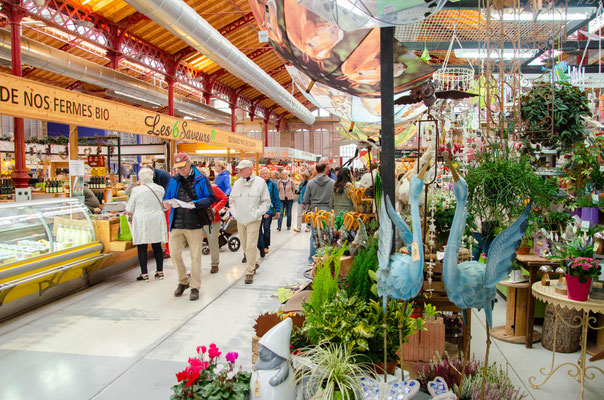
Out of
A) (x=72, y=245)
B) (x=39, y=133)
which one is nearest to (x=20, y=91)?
(x=72, y=245)

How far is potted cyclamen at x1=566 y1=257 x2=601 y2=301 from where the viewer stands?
2.31m

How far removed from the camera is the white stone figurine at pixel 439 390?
1739mm

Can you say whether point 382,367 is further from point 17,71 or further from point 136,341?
point 17,71

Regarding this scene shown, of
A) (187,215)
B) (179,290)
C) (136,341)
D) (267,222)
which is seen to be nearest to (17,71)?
(267,222)

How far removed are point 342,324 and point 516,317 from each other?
2251 mm

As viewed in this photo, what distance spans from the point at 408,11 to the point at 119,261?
17.3 ft

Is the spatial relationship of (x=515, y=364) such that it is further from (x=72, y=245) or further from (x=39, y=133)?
(x=39, y=133)

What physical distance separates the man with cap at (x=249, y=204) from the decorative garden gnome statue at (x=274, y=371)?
10.5 ft

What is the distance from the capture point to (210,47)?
8.45 meters

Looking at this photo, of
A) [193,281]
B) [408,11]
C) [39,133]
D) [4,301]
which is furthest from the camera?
[39,133]

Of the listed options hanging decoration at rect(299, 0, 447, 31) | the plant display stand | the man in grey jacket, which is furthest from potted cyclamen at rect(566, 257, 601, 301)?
the man in grey jacket

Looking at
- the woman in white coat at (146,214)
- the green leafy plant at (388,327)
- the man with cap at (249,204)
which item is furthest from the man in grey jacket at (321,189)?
the green leafy plant at (388,327)

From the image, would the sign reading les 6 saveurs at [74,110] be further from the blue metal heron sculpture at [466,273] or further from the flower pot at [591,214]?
the flower pot at [591,214]

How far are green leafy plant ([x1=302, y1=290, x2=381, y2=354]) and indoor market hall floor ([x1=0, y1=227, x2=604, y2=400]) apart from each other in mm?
1161
